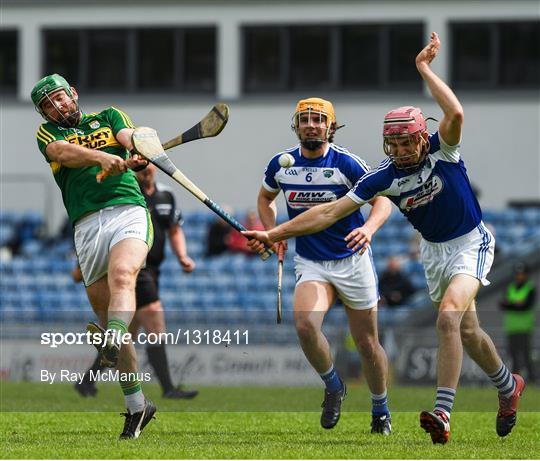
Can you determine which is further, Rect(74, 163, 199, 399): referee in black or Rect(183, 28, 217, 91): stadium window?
Rect(183, 28, 217, 91): stadium window

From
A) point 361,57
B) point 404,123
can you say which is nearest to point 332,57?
point 361,57

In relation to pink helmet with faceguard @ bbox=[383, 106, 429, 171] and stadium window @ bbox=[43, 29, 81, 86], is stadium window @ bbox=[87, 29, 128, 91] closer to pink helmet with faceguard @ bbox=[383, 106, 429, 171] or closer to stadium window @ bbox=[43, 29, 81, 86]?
stadium window @ bbox=[43, 29, 81, 86]

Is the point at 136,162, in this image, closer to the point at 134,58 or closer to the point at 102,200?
the point at 102,200

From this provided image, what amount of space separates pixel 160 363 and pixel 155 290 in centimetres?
70

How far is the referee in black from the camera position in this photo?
1243cm

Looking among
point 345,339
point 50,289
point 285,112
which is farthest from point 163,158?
point 285,112

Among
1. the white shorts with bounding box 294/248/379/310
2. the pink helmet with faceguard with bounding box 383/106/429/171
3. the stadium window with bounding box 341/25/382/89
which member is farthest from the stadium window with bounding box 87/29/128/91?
the pink helmet with faceguard with bounding box 383/106/429/171

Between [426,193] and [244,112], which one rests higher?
[426,193]

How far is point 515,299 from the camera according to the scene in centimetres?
1789

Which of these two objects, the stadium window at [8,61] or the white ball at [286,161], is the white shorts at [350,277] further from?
the stadium window at [8,61]

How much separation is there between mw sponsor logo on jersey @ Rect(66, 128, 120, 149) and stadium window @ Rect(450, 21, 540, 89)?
51.7ft

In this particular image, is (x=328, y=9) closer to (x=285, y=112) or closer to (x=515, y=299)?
(x=285, y=112)

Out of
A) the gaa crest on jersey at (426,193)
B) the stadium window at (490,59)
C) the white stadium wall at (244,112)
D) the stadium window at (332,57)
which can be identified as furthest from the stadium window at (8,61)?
the gaa crest on jersey at (426,193)

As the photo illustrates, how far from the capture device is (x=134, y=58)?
25766 millimetres
